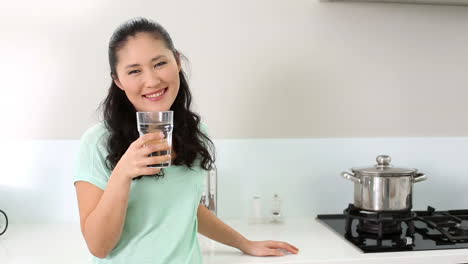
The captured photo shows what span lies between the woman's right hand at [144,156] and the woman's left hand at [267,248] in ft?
1.80

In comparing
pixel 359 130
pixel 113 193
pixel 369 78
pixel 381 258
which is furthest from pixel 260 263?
pixel 369 78

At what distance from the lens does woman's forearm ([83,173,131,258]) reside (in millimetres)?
1041

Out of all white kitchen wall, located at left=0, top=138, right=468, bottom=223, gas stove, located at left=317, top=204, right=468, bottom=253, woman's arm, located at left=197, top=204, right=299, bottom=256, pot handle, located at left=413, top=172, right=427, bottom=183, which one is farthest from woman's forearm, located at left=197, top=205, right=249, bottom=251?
pot handle, located at left=413, top=172, right=427, bottom=183

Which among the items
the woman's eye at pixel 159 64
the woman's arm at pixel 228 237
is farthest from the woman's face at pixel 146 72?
the woman's arm at pixel 228 237

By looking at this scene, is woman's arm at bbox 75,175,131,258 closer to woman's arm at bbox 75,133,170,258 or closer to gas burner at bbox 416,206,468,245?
woman's arm at bbox 75,133,170,258

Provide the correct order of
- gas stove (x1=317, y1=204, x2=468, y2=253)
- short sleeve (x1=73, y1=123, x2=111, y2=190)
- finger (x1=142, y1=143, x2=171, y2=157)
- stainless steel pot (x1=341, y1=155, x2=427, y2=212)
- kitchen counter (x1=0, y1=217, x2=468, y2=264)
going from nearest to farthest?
finger (x1=142, y1=143, x2=171, y2=157) < short sleeve (x1=73, y1=123, x2=111, y2=190) < kitchen counter (x1=0, y1=217, x2=468, y2=264) < gas stove (x1=317, y1=204, x2=468, y2=253) < stainless steel pot (x1=341, y1=155, x2=427, y2=212)

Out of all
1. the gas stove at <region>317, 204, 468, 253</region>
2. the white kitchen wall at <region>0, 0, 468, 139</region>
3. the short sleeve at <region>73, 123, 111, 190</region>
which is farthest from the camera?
the white kitchen wall at <region>0, 0, 468, 139</region>

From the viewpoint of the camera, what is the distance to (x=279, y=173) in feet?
6.42

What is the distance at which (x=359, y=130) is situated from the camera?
2008mm

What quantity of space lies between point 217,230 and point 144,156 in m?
0.53

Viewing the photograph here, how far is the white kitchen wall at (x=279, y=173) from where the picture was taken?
1.83m

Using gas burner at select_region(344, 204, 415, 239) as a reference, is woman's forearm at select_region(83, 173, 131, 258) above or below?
above

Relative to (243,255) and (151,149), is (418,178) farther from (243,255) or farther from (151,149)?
(151,149)

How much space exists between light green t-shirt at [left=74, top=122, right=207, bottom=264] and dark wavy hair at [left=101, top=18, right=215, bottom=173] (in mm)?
29
